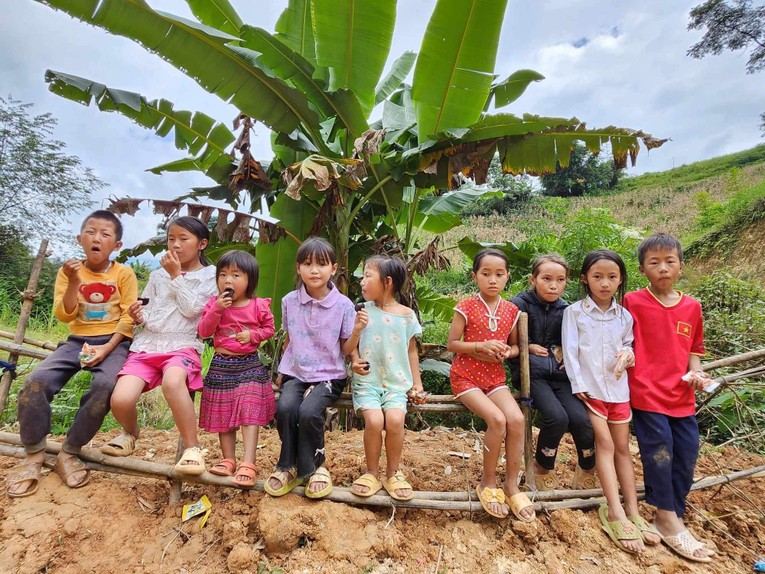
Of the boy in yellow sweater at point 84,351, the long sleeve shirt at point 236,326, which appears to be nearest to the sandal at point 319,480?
the long sleeve shirt at point 236,326

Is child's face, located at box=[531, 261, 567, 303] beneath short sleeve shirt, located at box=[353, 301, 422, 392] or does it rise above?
above

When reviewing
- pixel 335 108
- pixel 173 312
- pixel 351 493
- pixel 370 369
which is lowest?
pixel 351 493

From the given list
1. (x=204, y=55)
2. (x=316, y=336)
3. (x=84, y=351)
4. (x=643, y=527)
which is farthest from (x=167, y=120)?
(x=643, y=527)

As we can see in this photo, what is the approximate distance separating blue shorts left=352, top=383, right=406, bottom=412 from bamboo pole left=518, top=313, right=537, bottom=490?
0.75 meters

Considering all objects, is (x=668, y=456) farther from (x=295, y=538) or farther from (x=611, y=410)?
(x=295, y=538)

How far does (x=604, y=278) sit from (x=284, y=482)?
219 centimetres

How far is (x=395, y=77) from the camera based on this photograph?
14.5 feet

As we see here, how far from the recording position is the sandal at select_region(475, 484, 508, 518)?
2.13 metres

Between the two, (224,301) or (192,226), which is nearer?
(224,301)

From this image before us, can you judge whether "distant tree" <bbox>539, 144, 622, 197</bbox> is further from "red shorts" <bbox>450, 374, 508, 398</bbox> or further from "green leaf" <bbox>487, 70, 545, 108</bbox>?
"red shorts" <bbox>450, 374, 508, 398</bbox>

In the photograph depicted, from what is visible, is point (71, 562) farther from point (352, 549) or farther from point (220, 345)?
point (352, 549)

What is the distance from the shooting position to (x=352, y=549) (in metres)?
1.98

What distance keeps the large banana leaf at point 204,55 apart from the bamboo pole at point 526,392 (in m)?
2.24

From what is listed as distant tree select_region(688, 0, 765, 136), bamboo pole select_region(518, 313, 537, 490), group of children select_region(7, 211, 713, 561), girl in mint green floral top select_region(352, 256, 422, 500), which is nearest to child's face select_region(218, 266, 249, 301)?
group of children select_region(7, 211, 713, 561)
